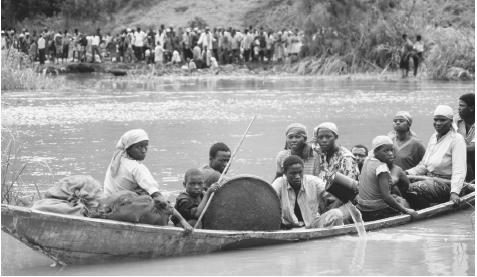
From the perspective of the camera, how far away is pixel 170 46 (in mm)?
35812

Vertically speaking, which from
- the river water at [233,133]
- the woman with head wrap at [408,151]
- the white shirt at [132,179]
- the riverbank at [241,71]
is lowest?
the riverbank at [241,71]

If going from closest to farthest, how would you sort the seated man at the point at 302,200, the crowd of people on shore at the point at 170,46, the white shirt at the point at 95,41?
the seated man at the point at 302,200 < the crowd of people on shore at the point at 170,46 < the white shirt at the point at 95,41

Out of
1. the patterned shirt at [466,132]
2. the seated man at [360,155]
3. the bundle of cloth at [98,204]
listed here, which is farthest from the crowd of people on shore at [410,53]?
the bundle of cloth at [98,204]

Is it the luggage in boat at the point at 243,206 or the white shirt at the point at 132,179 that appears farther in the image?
the luggage in boat at the point at 243,206

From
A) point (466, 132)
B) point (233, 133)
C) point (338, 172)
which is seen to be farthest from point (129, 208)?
point (233, 133)

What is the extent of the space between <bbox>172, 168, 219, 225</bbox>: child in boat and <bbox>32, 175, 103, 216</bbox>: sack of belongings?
2.30 ft

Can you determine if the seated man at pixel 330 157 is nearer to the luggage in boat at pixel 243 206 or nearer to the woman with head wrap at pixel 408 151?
the luggage in boat at pixel 243 206

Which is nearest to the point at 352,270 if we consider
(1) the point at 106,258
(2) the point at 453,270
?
(2) the point at 453,270

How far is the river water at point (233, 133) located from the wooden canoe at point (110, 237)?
0.08 meters

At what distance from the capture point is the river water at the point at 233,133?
26.7 ft

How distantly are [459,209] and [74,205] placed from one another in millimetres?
3980

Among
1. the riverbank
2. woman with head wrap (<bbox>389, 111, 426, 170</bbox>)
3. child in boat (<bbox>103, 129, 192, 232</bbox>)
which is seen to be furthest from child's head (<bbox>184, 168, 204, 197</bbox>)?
the riverbank

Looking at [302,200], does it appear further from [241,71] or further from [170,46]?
[170,46]

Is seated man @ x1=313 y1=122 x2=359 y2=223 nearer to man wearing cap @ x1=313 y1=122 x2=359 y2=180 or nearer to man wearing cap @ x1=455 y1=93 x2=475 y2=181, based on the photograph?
man wearing cap @ x1=313 y1=122 x2=359 y2=180
